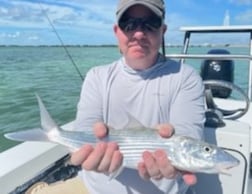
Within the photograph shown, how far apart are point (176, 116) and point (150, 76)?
9.4 inches

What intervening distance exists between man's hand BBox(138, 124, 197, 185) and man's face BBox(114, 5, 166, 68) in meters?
0.41

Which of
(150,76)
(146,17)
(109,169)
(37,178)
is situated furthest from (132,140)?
(37,178)

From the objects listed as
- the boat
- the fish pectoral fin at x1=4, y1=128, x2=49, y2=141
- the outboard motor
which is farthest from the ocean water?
the fish pectoral fin at x1=4, y1=128, x2=49, y2=141

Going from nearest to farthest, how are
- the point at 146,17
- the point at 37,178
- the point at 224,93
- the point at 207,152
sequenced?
the point at 207,152 → the point at 146,17 → the point at 37,178 → the point at 224,93

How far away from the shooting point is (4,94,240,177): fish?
1470 millimetres

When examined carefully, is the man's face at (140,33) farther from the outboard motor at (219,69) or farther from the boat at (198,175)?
the outboard motor at (219,69)

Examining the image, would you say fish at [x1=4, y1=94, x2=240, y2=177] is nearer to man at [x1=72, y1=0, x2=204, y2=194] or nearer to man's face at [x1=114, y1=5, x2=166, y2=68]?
man at [x1=72, y1=0, x2=204, y2=194]

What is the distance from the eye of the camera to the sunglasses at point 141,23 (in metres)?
1.73

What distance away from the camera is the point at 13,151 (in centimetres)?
233

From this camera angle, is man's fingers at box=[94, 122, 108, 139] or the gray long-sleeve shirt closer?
man's fingers at box=[94, 122, 108, 139]

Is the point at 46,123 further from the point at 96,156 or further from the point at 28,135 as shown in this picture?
the point at 96,156

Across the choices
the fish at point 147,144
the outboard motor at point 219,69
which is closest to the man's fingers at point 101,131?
the fish at point 147,144

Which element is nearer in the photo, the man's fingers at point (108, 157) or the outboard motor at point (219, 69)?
the man's fingers at point (108, 157)

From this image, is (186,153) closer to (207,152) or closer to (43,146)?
(207,152)
